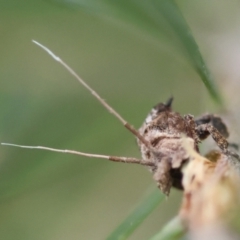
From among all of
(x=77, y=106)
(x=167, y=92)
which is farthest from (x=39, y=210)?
(x=167, y=92)

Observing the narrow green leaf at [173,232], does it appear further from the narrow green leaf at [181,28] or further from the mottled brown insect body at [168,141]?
the narrow green leaf at [181,28]

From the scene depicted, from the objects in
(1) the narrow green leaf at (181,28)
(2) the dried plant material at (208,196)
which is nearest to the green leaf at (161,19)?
(1) the narrow green leaf at (181,28)

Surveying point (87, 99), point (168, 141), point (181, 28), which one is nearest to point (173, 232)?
point (168, 141)

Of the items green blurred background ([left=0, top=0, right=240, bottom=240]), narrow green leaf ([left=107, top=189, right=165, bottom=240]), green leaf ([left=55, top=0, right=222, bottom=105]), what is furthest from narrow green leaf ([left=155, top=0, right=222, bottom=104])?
green blurred background ([left=0, top=0, right=240, bottom=240])

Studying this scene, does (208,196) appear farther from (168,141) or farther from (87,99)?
(87,99)

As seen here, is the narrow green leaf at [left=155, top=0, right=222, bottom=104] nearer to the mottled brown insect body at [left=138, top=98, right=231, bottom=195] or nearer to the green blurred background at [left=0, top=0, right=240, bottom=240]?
the mottled brown insect body at [left=138, top=98, right=231, bottom=195]

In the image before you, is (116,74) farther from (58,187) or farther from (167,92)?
(58,187)
